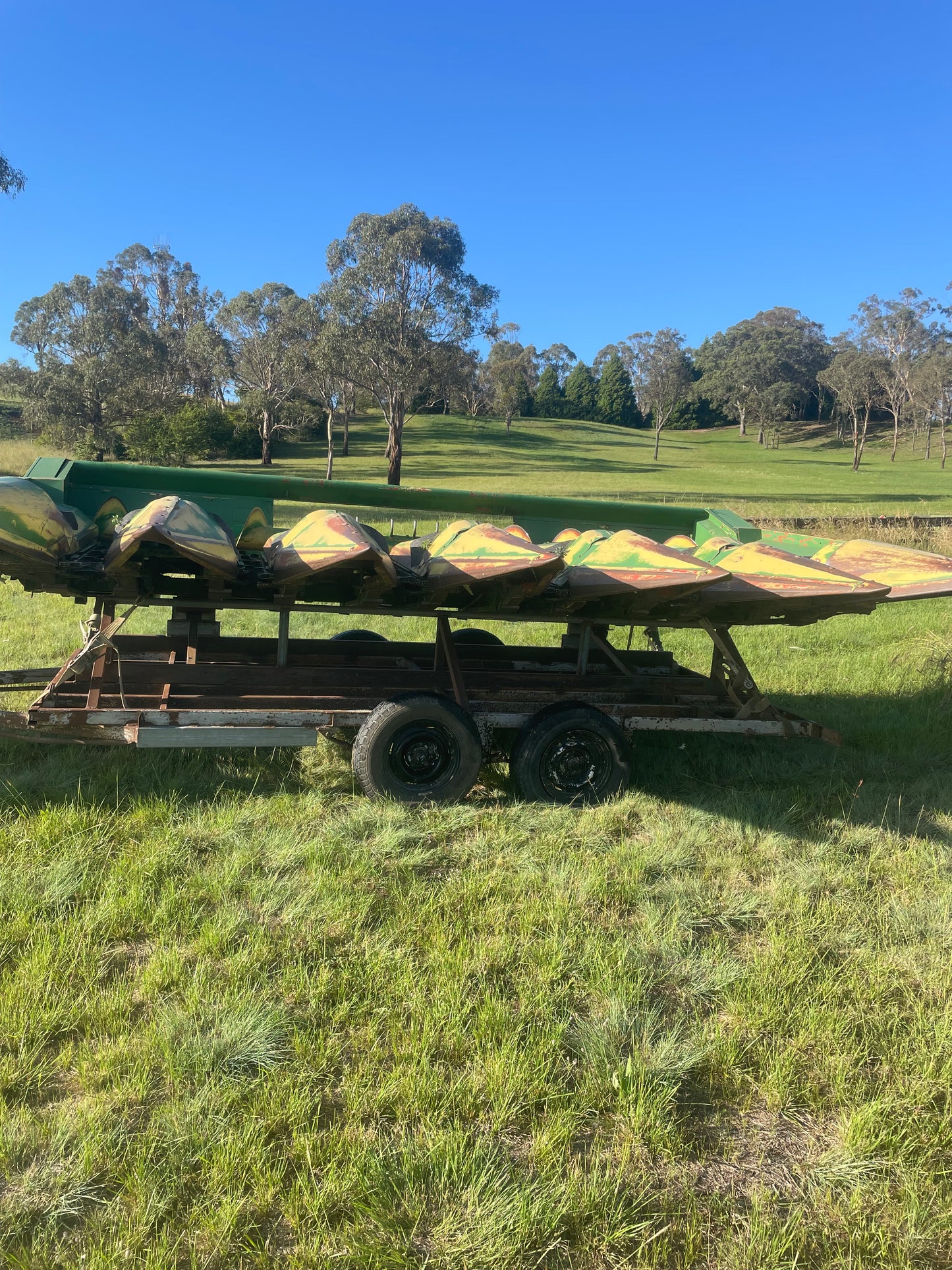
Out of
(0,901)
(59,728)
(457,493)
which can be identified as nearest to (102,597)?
(59,728)

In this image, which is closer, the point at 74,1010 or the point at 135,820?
the point at 74,1010

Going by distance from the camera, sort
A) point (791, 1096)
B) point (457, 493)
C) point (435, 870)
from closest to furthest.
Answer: point (791, 1096) → point (435, 870) → point (457, 493)

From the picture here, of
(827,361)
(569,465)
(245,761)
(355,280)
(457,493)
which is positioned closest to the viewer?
(245,761)

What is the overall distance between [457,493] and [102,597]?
2.77 metres

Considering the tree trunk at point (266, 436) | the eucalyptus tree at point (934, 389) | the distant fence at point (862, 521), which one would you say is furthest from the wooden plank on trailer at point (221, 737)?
the eucalyptus tree at point (934, 389)

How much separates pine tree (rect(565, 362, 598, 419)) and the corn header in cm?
10726

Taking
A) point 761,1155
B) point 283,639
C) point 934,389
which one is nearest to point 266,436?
point 283,639

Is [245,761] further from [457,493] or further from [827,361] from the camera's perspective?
[827,361]

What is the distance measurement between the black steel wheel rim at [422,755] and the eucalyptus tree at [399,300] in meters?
43.4

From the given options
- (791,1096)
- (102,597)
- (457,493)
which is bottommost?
(791,1096)

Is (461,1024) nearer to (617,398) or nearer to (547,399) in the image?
(617,398)

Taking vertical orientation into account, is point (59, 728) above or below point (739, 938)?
above

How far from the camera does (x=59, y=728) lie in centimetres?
436

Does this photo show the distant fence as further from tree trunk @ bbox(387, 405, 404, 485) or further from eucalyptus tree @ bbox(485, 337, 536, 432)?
eucalyptus tree @ bbox(485, 337, 536, 432)
